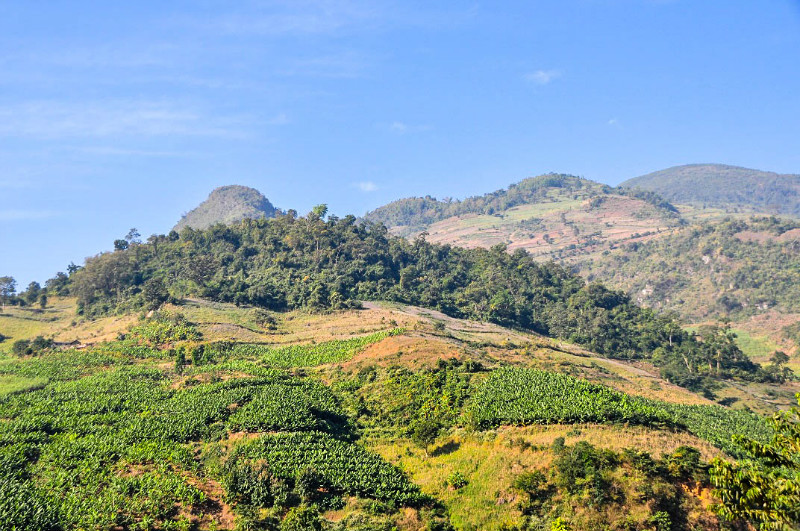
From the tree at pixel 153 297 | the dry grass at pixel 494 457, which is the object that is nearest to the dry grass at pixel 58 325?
the tree at pixel 153 297

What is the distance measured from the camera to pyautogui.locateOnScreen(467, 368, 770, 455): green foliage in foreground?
38531 mm

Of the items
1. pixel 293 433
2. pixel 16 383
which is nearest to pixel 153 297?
pixel 16 383

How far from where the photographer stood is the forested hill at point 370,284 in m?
107

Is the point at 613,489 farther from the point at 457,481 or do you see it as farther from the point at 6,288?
the point at 6,288

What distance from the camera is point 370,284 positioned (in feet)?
398

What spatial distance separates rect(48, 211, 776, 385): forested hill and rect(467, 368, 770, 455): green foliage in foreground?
48.1 meters

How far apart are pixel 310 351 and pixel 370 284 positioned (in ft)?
167

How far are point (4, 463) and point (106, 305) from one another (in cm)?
8387

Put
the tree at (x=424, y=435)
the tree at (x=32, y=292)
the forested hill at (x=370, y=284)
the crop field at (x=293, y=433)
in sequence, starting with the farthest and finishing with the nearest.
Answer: the tree at (x=32, y=292)
the forested hill at (x=370, y=284)
the tree at (x=424, y=435)
the crop field at (x=293, y=433)

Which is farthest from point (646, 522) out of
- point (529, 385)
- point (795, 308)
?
point (795, 308)

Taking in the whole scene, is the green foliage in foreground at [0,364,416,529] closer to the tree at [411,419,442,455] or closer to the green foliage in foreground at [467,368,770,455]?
the tree at [411,419,442,455]

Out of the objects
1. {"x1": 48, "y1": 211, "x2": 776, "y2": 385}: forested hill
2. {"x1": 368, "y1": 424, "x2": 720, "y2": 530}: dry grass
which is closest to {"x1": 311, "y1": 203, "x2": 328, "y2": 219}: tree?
{"x1": 48, "y1": 211, "x2": 776, "y2": 385}: forested hill

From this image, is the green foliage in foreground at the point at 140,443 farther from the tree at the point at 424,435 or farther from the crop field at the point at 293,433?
the tree at the point at 424,435

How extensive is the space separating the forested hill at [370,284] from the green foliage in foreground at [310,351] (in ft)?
95.9
